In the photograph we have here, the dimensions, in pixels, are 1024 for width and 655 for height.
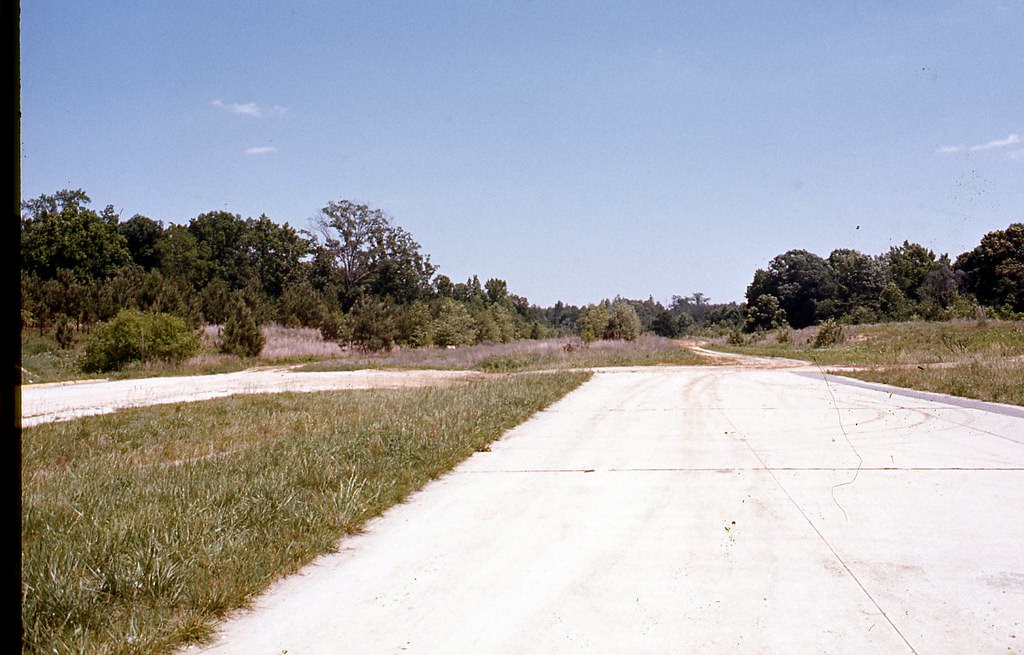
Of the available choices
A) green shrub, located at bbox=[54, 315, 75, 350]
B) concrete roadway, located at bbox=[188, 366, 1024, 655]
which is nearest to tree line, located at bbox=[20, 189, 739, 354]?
green shrub, located at bbox=[54, 315, 75, 350]

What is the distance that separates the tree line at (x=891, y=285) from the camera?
60.1 meters

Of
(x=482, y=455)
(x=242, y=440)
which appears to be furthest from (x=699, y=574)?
(x=242, y=440)

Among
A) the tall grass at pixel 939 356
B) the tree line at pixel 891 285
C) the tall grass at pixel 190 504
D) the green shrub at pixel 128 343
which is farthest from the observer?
the tree line at pixel 891 285

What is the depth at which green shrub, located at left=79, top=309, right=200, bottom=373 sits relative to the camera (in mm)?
32625

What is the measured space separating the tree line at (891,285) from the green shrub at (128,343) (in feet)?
156

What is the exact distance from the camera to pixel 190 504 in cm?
593

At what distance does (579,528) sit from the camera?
601cm

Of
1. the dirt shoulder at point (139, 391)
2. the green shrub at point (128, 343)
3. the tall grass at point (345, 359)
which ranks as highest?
the green shrub at point (128, 343)

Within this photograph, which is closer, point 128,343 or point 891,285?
point 128,343

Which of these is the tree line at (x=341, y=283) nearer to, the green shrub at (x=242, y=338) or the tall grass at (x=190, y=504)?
the green shrub at (x=242, y=338)

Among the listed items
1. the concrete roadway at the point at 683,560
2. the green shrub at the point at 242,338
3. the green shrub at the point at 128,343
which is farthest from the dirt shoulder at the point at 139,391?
the green shrub at the point at 242,338

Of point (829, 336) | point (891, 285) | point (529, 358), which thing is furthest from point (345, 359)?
point (891, 285)

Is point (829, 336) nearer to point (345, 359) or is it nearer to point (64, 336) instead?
point (345, 359)

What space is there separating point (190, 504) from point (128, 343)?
30.4 metres
